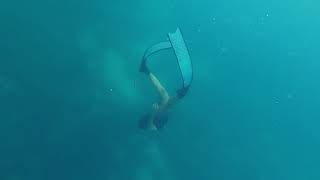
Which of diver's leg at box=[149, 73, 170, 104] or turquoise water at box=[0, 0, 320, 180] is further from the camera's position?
diver's leg at box=[149, 73, 170, 104]

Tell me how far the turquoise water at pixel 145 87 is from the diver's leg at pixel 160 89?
52mm

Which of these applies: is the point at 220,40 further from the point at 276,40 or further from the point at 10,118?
the point at 10,118

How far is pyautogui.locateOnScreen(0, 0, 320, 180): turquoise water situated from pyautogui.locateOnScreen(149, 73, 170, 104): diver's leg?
0.05 m

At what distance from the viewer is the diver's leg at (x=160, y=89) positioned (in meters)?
3.68

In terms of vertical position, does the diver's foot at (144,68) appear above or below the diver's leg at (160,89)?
above

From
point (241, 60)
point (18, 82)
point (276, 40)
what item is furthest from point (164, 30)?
point (18, 82)

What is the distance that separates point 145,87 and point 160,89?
14 cm

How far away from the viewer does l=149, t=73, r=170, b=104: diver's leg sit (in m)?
3.68

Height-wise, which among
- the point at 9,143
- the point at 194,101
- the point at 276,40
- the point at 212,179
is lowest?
the point at 212,179

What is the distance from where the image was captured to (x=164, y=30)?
11.9 feet

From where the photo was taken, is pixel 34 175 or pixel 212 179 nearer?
pixel 34 175

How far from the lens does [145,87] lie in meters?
3.70

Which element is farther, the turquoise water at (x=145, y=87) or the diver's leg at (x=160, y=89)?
the diver's leg at (x=160, y=89)

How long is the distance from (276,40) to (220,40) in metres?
0.51
